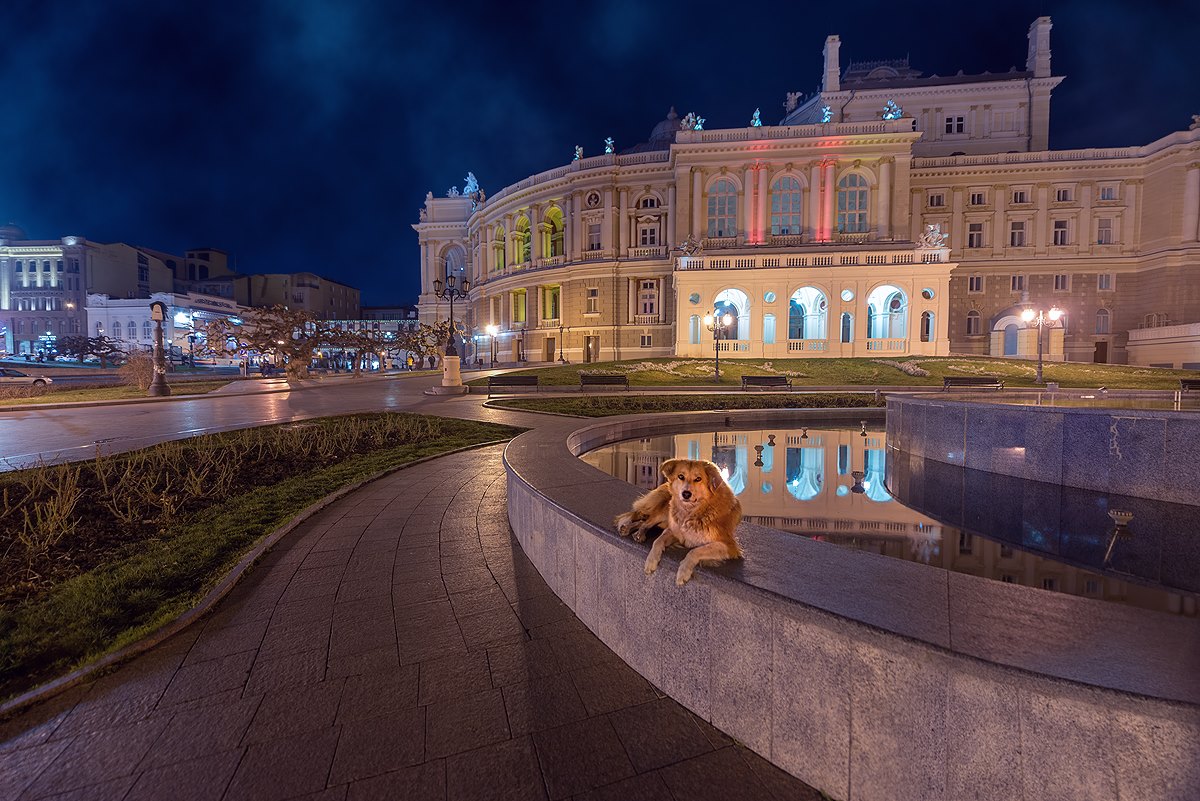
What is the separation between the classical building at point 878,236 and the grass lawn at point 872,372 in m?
6.35

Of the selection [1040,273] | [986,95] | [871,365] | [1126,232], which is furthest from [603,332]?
[1126,232]

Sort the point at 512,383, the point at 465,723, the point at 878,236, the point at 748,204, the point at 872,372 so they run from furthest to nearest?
the point at 748,204 < the point at 878,236 < the point at 872,372 < the point at 512,383 < the point at 465,723

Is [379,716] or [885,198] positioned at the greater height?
[885,198]

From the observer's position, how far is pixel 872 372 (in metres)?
30.9

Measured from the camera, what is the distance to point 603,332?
51.3m

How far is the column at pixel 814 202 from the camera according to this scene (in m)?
45.4

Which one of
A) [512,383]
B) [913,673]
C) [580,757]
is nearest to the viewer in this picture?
[913,673]

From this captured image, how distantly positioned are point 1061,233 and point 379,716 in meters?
63.9

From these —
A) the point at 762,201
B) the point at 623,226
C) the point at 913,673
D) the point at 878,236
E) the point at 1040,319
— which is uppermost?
the point at 762,201

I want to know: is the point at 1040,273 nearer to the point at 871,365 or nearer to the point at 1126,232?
the point at 1126,232

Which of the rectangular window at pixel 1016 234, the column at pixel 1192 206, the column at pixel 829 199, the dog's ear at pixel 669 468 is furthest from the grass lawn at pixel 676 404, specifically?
the column at pixel 1192 206

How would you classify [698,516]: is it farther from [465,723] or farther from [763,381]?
[763,381]

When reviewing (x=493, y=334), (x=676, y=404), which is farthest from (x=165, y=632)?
(x=493, y=334)

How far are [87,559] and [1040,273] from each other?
62.6 metres
